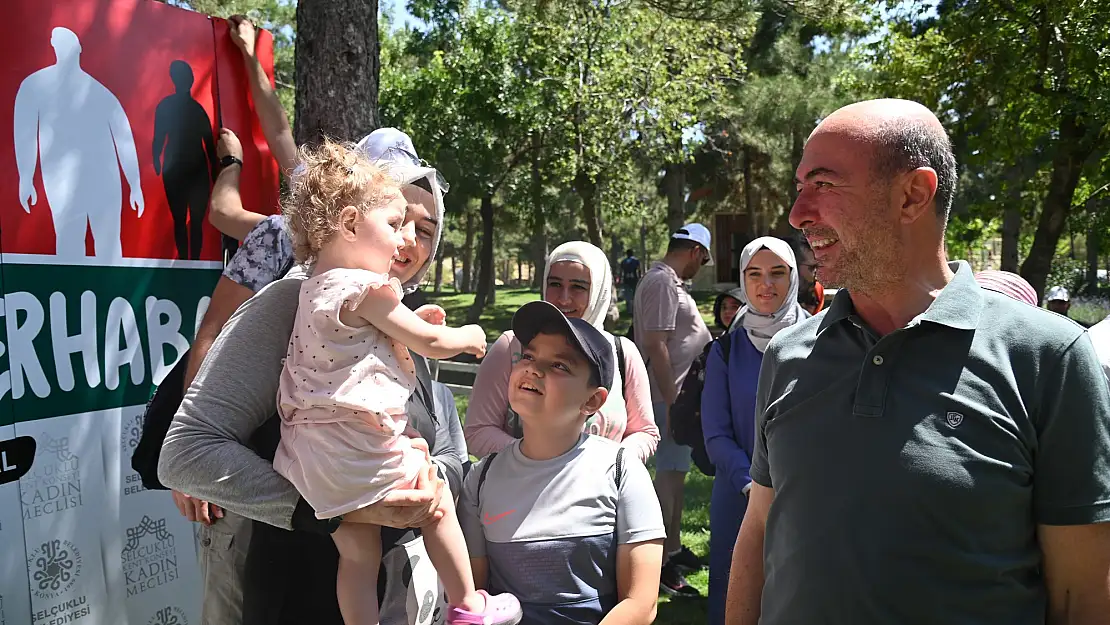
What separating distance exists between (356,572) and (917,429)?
1255mm

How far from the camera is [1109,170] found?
938 centimetres

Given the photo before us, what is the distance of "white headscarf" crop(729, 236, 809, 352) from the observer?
3.96m

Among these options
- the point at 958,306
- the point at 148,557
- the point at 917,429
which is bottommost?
the point at 148,557

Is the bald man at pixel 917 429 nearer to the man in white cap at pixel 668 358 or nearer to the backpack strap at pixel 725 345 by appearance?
the backpack strap at pixel 725 345

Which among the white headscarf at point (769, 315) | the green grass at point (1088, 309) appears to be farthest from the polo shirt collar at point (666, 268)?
the green grass at point (1088, 309)

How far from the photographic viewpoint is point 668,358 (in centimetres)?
551

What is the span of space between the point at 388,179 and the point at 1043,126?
8.96 metres

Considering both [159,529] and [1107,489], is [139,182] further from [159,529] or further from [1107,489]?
[1107,489]

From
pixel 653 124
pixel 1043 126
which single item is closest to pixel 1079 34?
pixel 1043 126

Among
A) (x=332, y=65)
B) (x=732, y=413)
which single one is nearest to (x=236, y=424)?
(x=732, y=413)

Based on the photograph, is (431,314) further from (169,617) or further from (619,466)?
(169,617)

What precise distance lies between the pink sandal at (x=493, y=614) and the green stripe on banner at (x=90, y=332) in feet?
5.31

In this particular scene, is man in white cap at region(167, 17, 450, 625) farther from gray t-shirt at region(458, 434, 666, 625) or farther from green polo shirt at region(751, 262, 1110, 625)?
green polo shirt at region(751, 262, 1110, 625)

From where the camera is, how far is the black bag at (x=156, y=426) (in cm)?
253
